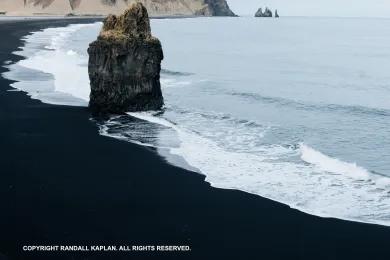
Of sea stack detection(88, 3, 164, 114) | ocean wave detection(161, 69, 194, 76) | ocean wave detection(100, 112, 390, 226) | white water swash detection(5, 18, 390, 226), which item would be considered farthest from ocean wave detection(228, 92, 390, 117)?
ocean wave detection(161, 69, 194, 76)

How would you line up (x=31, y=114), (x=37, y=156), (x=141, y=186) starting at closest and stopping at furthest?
(x=141, y=186)
(x=37, y=156)
(x=31, y=114)

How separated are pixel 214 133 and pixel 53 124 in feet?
25.3

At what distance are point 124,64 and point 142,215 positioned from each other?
15.4m

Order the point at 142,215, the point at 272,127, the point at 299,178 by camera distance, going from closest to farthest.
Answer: the point at 142,215 → the point at 299,178 → the point at 272,127

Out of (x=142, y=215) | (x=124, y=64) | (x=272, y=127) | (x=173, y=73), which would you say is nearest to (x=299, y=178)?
(x=142, y=215)

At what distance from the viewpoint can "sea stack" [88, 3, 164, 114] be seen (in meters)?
29.8

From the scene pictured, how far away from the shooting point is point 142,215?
15.8m

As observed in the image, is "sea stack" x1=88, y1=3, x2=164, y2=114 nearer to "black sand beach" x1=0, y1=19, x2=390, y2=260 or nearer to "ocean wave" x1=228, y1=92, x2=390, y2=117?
"black sand beach" x1=0, y1=19, x2=390, y2=260

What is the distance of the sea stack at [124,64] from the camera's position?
2984 cm

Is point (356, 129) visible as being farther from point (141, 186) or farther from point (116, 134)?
point (141, 186)

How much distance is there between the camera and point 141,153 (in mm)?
22156

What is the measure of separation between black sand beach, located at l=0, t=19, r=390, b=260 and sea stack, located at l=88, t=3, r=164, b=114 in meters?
8.18

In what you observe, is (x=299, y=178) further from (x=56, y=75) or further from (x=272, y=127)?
(x=56, y=75)

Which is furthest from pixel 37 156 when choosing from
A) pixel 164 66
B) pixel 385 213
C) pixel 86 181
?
pixel 164 66
